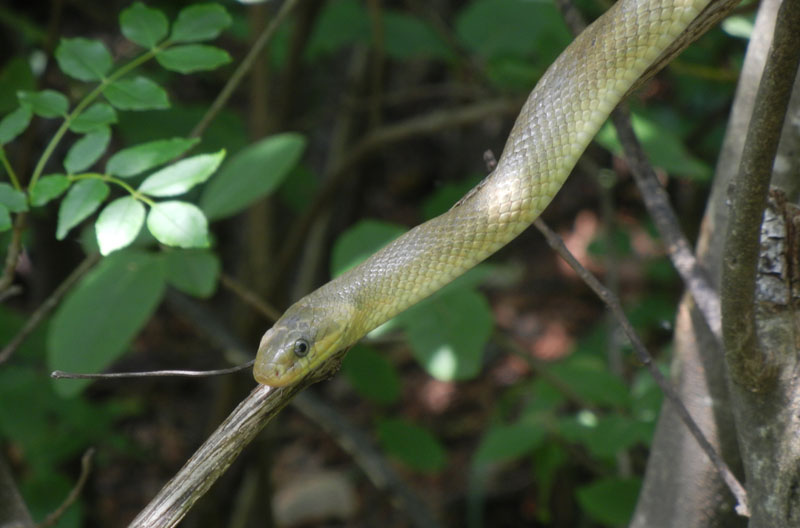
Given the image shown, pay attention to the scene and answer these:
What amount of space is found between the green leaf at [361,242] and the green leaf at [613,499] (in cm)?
126

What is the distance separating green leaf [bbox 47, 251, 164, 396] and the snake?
0.65 meters

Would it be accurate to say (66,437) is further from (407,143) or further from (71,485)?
(407,143)

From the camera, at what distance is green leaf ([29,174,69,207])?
6.87 ft

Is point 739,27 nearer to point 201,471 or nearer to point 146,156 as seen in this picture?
point 146,156

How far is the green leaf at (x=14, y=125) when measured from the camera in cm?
212

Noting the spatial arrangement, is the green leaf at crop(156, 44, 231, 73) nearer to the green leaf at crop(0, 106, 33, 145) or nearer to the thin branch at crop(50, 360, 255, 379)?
the green leaf at crop(0, 106, 33, 145)

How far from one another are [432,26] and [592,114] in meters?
2.84

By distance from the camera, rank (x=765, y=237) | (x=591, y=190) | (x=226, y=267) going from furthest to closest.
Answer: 1. (x=591, y=190)
2. (x=226, y=267)
3. (x=765, y=237)

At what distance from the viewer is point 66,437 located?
14.3ft

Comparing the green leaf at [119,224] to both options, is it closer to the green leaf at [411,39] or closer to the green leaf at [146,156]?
the green leaf at [146,156]

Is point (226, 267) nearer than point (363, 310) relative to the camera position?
No

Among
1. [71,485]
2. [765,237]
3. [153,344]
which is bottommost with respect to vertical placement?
[153,344]

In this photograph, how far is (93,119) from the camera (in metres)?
2.19

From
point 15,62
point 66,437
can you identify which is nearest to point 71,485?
point 66,437
